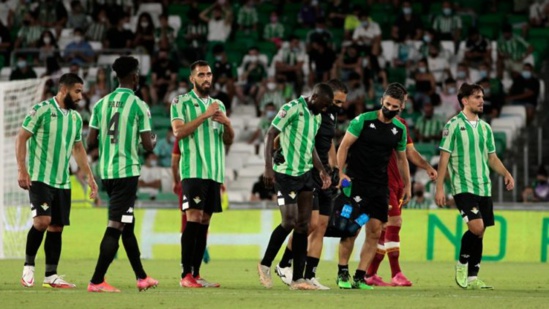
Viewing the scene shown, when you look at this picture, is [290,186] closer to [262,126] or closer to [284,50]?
[262,126]

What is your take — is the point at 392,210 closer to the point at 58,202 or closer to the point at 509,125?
the point at 58,202

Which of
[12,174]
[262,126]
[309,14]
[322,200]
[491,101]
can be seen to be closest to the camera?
[322,200]

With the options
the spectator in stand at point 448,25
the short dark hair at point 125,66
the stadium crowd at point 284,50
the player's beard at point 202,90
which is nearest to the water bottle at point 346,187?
the player's beard at point 202,90

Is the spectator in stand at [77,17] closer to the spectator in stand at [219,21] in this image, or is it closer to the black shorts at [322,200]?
the spectator in stand at [219,21]

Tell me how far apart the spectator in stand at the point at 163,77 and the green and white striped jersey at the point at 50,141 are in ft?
47.2

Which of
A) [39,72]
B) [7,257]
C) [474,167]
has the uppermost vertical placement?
[39,72]

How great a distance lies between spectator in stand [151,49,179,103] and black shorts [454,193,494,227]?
14.7 metres

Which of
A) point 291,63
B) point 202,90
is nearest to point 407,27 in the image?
point 291,63

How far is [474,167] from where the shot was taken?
14.8 meters

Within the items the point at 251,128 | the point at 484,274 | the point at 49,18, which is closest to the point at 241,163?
the point at 251,128

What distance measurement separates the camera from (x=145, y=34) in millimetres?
29875

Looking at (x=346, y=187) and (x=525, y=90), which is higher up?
(x=525, y=90)

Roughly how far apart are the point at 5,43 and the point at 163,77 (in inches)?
159

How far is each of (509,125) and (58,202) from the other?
14.2m
